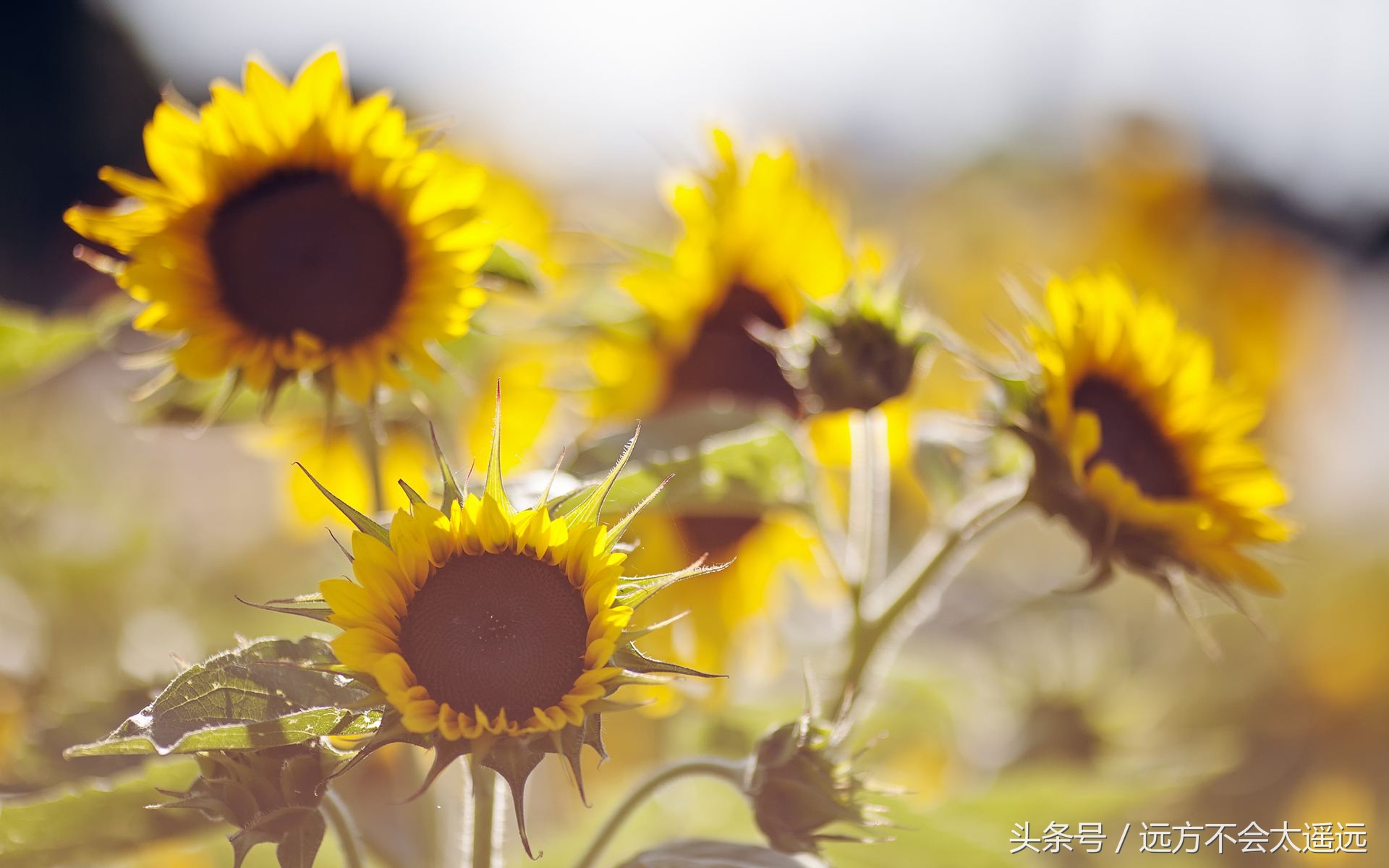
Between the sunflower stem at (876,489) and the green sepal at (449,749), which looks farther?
the sunflower stem at (876,489)

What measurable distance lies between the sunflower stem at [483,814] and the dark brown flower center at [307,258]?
0.30 m

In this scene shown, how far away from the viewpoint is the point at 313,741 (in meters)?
0.57

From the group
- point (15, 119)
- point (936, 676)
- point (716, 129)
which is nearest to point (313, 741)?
point (716, 129)

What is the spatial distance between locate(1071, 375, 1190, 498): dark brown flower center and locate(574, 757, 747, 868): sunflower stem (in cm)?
37

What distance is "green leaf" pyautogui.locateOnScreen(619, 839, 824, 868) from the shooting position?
2.06 feet

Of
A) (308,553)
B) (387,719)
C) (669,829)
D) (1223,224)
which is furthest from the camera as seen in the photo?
(1223,224)

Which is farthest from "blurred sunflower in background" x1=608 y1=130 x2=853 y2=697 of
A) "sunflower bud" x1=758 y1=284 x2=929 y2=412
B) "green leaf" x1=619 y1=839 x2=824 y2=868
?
"green leaf" x1=619 y1=839 x2=824 y2=868

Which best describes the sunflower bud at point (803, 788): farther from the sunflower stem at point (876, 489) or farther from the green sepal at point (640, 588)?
the sunflower stem at point (876, 489)

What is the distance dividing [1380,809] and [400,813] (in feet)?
5.50

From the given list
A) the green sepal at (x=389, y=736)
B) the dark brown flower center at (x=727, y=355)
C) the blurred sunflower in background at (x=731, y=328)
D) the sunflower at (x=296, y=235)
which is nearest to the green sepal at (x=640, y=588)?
the green sepal at (x=389, y=736)

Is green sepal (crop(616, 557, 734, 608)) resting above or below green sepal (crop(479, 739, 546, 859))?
above

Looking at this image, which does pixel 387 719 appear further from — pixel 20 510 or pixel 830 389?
pixel 20 510

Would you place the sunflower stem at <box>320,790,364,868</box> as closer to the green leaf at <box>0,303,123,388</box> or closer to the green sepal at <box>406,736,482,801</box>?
the green sepal at <box>406,736,482,801</box>

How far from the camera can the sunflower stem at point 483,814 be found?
63 cm
